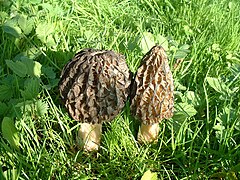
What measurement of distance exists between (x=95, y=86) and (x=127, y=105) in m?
0.29

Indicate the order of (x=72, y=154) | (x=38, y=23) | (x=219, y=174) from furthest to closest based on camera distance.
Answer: (x=38, y=23), (x=72, y=154), (x=219, y=174)

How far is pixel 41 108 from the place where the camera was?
2.13 m

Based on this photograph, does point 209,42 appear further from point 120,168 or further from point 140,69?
point 120,168

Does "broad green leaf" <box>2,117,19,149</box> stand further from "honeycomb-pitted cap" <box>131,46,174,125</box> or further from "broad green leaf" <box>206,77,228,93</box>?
"broad green leaf" <box>206,77,228,93</box>

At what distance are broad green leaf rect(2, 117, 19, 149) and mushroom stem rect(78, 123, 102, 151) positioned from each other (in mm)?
316

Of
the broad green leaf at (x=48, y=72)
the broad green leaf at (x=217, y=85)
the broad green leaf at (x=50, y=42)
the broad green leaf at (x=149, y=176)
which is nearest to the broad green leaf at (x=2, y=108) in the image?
the broad green leaf at (x=48, y=72)

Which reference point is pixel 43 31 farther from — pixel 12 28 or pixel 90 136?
pixel 90 136

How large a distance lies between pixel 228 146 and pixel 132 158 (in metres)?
0.45

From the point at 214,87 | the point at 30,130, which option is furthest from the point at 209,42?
Answer: the point at 30,130

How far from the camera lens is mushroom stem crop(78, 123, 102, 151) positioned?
2.17 m

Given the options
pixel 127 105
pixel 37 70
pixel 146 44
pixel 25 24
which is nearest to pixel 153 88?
pixel 127 105

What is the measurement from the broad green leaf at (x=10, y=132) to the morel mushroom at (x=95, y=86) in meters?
0.26

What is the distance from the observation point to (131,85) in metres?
Result: 2.13

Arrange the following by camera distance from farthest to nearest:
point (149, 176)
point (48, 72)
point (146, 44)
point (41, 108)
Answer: point (146, 44)
point (48, 72)
point (41, 108)
point (149, 176)
